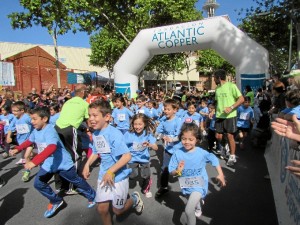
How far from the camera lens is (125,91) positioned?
12.3 m

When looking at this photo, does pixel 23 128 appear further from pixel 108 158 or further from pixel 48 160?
pixel 108 158

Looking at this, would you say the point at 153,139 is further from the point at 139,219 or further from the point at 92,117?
the point at 92,117

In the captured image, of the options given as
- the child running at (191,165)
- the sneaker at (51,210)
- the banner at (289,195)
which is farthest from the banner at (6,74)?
the banner at (289,195)

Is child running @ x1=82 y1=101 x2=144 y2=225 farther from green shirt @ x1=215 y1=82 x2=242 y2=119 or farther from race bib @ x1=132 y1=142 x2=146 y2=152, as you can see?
green shirt @ x1=215 y1=82 x2=242 y2=119

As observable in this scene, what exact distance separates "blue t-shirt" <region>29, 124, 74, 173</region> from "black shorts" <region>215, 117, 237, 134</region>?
340 cm

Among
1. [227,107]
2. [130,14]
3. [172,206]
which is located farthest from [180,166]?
[130,14]

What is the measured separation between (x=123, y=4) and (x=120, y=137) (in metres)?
14.1

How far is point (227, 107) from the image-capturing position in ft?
19.3

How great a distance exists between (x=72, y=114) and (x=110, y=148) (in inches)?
92.9

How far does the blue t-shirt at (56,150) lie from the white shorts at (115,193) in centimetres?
102

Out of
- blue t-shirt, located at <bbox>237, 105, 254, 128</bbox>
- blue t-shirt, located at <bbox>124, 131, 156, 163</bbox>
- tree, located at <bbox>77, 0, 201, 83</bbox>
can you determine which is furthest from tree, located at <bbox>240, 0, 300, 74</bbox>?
blue t-shirt, located at <bbox>124, 131, 156, 163</bbox>

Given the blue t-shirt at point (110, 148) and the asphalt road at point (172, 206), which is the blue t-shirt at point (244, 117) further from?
the blue t-shirt at point (110, 148)

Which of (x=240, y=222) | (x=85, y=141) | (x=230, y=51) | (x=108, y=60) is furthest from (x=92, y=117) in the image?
(x=108, y=60)

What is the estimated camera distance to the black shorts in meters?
5.93
